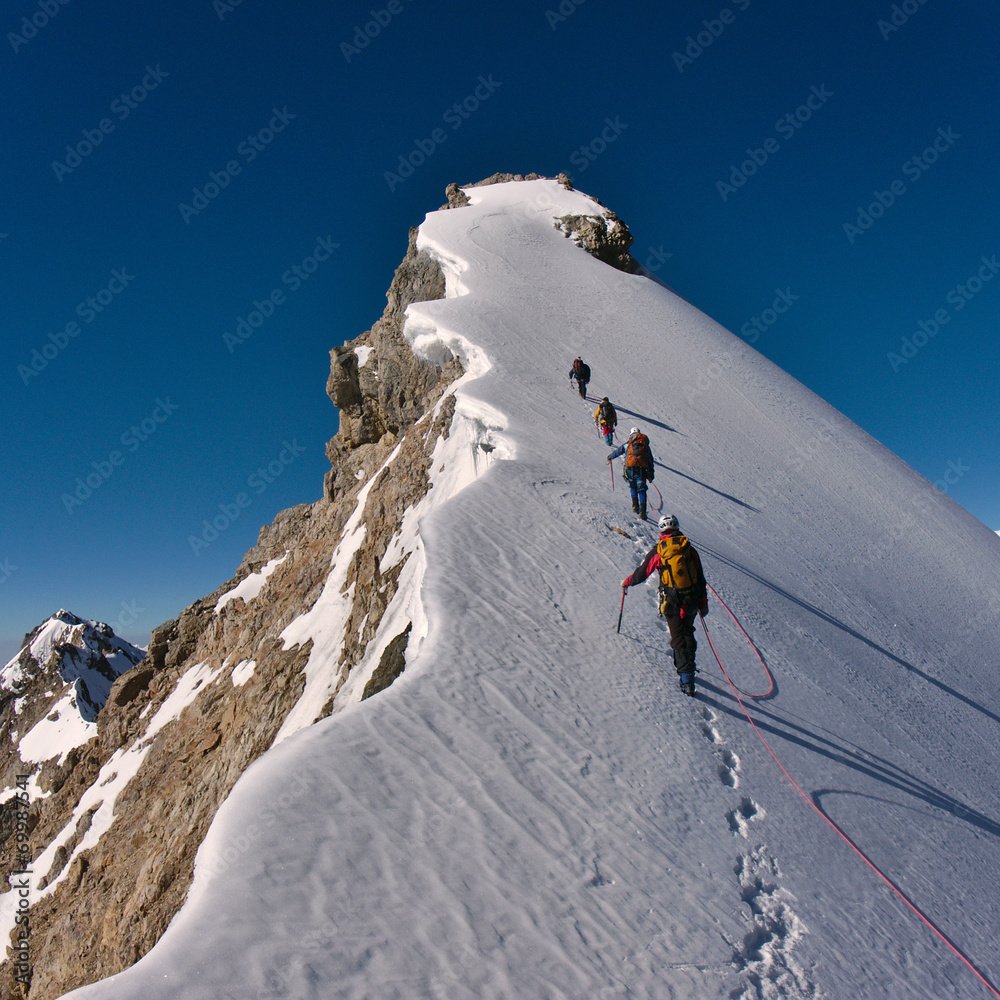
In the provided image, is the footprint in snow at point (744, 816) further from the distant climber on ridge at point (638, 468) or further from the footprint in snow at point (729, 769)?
the distant climber on ridge at point (638, 468)

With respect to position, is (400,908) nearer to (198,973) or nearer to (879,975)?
(198,973)

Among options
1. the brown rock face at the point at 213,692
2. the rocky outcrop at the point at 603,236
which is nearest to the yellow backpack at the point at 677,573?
the brown rock face at the point at 213,692

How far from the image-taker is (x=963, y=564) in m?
14.3

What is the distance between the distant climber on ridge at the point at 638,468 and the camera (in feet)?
31.1

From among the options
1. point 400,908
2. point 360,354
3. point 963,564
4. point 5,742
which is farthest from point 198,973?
point 5,742

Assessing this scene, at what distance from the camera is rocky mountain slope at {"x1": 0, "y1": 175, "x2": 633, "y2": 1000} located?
36.9ft

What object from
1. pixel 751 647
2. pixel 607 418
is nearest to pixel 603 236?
pixel 607 418

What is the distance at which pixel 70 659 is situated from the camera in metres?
65.6

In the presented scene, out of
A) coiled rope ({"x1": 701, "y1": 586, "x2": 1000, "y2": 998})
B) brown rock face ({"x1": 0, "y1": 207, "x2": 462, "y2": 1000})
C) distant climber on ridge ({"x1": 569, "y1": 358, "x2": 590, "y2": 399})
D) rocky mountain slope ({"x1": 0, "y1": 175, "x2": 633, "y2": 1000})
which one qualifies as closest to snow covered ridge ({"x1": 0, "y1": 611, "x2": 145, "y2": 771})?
brown rock face ({"x1": 0, "y1": 207, "x2": 462, "y2": 1000})

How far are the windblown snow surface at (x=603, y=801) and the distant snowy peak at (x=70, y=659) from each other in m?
66.4

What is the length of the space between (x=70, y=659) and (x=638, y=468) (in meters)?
79.3

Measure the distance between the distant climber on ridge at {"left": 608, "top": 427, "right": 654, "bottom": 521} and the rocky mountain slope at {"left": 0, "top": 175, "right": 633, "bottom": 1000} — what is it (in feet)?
14.3

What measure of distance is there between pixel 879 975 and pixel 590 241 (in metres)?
34.4

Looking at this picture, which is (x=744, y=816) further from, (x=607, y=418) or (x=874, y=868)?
(x=607, y=418)
